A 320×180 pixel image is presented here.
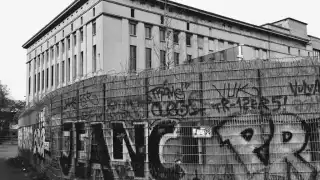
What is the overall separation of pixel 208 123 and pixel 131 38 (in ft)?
98.1

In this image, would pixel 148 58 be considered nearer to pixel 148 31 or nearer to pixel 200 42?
pixel 148 31

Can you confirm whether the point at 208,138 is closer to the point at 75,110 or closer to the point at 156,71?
the point at 156,71

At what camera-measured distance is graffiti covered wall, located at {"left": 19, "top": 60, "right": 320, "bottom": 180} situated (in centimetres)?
689

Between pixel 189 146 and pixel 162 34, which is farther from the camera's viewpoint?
pixel 162 34

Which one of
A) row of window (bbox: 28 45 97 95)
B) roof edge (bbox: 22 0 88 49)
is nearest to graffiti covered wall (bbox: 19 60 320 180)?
row of window (bbox: 28 45 97 95)

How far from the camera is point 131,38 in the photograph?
36.3 meters

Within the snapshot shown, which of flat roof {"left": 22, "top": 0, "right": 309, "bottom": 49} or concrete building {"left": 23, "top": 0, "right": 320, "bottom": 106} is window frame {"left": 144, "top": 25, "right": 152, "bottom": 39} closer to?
concrete building {"left": 23, "top": 0, "right": 320, "bottom": 106}

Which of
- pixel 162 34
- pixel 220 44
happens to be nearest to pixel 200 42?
pixel 220 44

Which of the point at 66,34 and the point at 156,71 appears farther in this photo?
the point at 66,34

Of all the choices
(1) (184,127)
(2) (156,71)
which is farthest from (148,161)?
(2) (156,71)

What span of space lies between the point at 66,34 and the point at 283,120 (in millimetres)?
39423

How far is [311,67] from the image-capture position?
6.95 meters

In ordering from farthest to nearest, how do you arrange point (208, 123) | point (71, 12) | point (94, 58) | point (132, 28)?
1. point (71, 12)
2. point (132, 28)
3. point (94, 58)
4. point (208, 123)

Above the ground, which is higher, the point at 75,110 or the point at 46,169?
the point at 75,110
